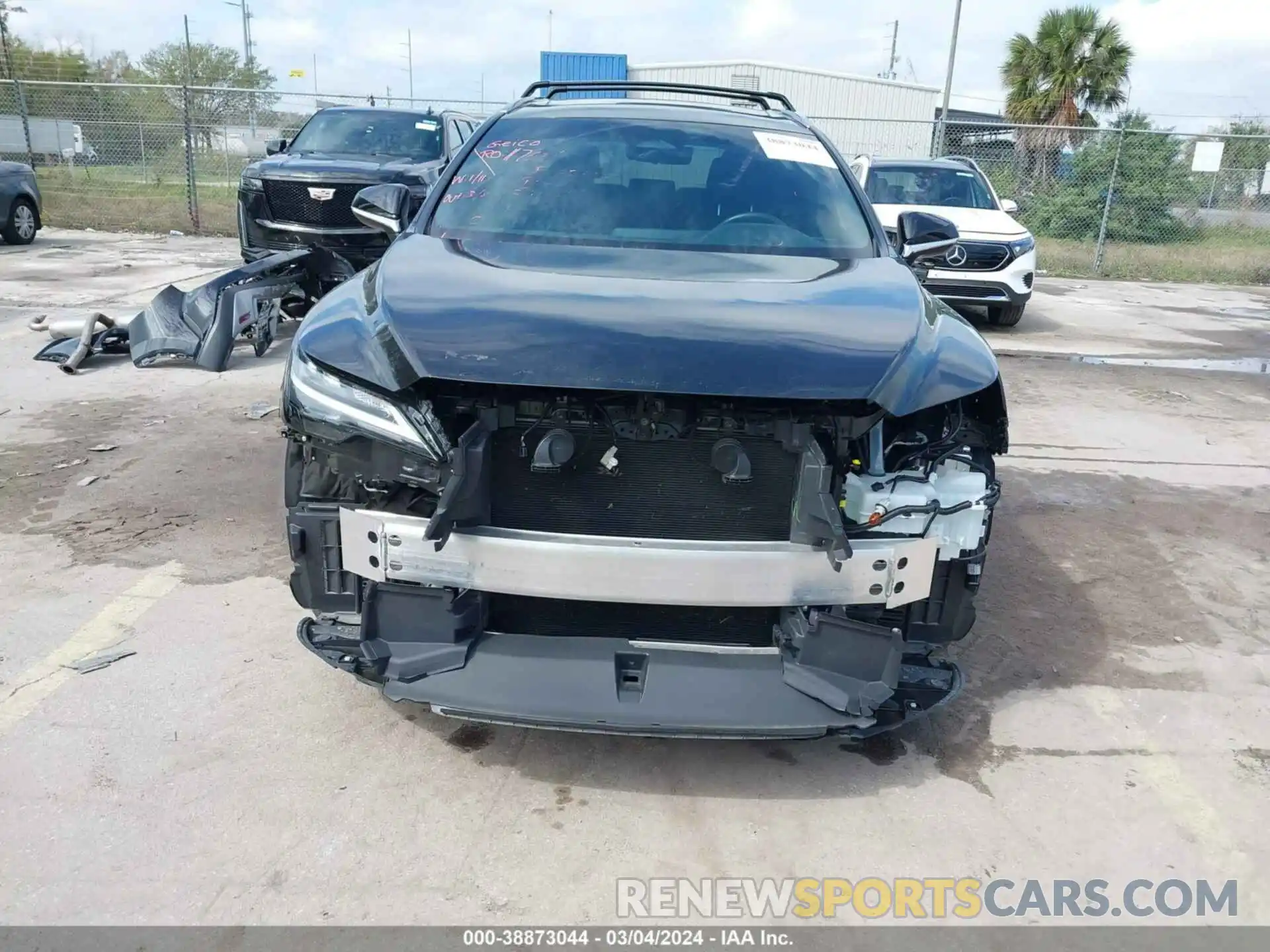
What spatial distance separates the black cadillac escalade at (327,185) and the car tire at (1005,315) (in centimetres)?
593

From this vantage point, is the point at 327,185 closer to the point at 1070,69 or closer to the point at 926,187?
the point at 926,187

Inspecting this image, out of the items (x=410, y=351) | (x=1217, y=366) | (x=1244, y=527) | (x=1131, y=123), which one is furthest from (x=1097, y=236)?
(x=410, y=351)

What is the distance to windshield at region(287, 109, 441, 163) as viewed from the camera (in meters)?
10.8

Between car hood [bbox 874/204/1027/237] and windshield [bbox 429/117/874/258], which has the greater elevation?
windshield [bbox 429/117/874/258]

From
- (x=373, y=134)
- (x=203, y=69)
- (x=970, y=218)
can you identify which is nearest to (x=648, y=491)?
(x=373, y=134)

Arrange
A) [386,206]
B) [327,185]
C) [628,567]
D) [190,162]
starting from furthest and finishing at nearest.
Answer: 1. [190,162]
2. [327,185]
3. [386,206]
4. [628,567]

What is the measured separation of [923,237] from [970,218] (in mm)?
7286

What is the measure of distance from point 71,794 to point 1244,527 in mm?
5429

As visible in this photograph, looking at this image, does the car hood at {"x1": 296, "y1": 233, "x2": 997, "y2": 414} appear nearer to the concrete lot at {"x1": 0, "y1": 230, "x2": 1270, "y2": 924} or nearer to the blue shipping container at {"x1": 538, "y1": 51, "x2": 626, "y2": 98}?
the concrete lot at {"x1": 0, "y1": 230, "x2": 1270, "y2": 924}

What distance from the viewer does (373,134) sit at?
35.9ft

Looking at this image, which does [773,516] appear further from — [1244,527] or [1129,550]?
[1244,527]

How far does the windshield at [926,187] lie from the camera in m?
11.6
